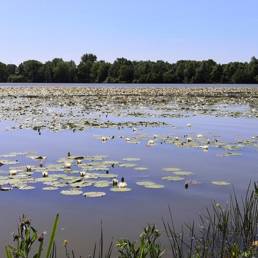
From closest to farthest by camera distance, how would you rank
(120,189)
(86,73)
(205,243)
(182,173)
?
(205,243), (120,189), (182,173), (86,73)

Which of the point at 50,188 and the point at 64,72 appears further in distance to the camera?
the point at 64,72

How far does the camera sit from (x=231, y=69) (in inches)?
3861

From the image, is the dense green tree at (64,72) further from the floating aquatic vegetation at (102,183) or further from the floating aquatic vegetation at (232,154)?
the floating aquatic vegetation at (102,183)

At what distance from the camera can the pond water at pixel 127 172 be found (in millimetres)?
5543

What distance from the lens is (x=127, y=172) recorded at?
8148mm

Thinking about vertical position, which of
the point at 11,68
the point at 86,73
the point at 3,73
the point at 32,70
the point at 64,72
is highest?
the point at 11,68

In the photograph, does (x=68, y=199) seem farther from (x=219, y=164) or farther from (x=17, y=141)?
Result: (x=17, y=141)

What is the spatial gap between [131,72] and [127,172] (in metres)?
97.3

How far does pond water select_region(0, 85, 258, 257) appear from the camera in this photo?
5.54 meters

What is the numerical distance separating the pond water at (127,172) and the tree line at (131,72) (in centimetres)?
8483

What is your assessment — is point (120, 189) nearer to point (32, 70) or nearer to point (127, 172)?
point (127, 172)

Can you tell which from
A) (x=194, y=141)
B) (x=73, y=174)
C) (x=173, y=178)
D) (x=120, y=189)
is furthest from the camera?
(x=194, y=141)

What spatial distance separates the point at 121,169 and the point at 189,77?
93827 millimetres

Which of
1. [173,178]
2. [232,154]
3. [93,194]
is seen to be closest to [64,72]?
[232,154]
